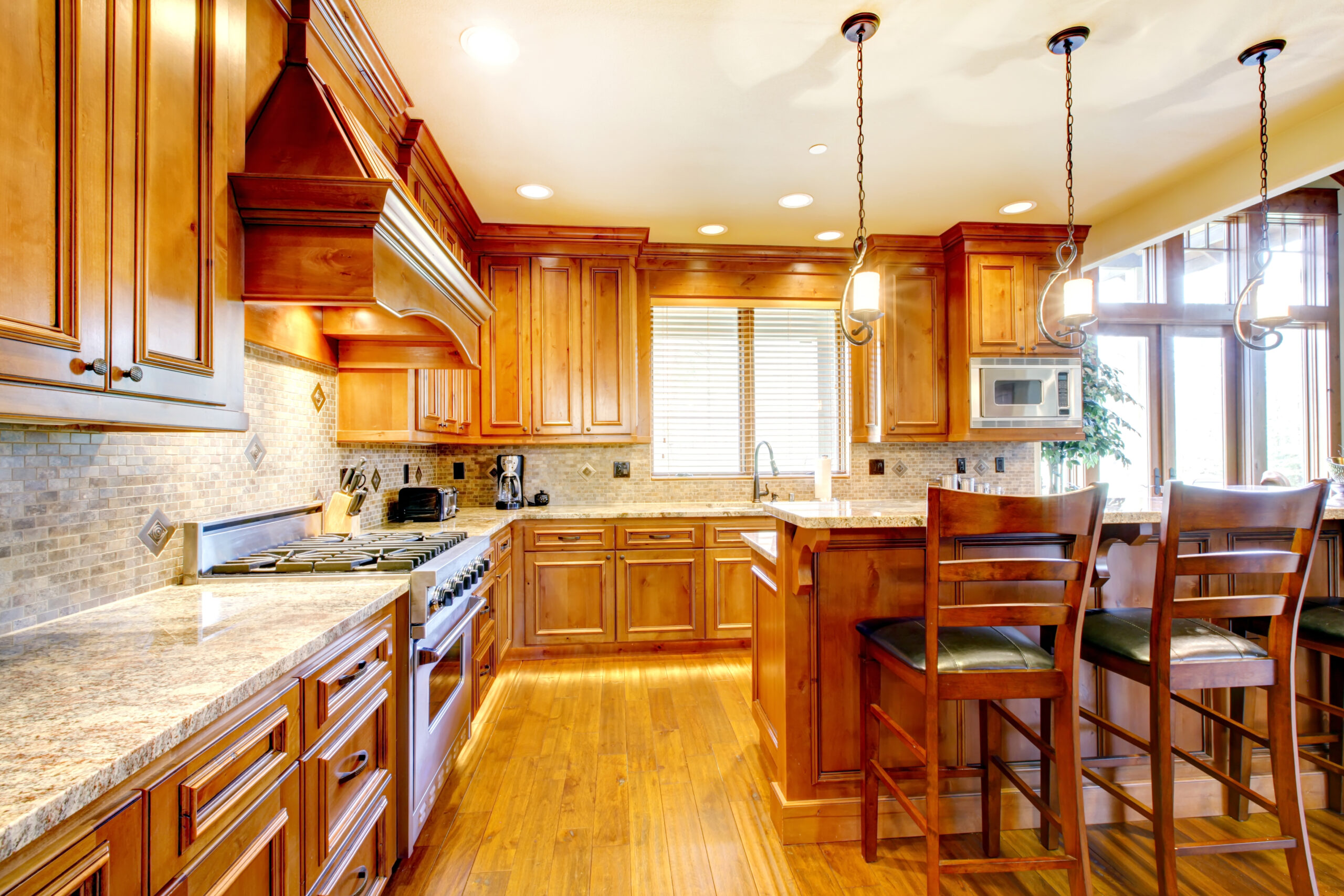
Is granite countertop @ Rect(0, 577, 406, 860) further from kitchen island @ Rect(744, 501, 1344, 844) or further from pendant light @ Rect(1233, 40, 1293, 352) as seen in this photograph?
pendant light @ Rect(1233, 40, 1293, 352)

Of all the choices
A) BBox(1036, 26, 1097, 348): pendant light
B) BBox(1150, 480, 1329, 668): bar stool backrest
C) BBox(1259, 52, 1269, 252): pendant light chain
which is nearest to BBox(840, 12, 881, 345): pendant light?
BBox(1036, 26, 1097, 348): pendant light

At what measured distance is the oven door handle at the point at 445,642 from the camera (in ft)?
5.72

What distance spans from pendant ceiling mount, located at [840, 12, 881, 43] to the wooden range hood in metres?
1.51

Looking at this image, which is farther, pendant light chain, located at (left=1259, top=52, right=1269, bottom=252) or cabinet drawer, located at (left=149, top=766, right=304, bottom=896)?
pendant light chain, located at (left=1259, top=52, right=1269, bottom=252)

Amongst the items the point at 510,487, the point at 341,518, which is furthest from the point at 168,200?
the point at 510,487

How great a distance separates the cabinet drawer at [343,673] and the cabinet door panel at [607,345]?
2.26m

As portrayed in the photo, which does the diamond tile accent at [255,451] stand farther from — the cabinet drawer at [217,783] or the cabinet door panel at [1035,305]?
the cabinet door panel at [1035,305]

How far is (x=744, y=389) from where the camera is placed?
423 centimetres

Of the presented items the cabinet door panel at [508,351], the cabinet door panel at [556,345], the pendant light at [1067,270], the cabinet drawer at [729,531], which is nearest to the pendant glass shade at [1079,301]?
the pendant light at [1067,270]

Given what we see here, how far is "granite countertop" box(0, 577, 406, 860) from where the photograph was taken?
0.64 m

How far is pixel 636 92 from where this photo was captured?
7.61ft

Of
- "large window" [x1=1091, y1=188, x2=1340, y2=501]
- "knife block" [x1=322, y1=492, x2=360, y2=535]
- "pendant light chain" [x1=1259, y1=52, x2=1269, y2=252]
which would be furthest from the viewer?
"large window" [x1=1091, y1=188, x2=1340, y2=501]

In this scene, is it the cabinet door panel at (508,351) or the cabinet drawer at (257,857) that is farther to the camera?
the cabinet door panel at (508,351)

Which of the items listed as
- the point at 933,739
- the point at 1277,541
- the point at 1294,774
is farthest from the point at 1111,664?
the point at 1277,541
